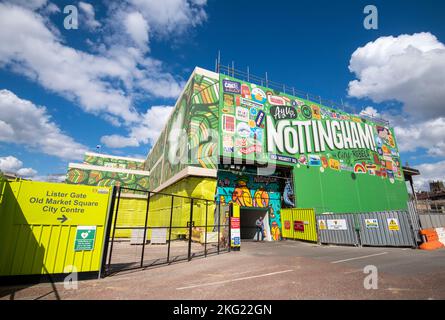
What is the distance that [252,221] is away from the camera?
83.1 ft

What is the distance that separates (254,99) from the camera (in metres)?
24.2

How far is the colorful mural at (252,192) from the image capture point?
2150 centimetres

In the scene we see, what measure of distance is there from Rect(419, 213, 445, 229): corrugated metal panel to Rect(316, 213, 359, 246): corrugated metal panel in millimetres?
3979

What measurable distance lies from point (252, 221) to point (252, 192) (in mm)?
4604

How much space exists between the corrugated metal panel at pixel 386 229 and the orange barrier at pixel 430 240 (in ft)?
1.92

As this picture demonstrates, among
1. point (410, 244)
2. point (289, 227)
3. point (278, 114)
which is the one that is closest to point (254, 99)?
point (278, 114)

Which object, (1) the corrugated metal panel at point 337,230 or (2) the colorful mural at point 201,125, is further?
(2) the colorful mural at point 201,125

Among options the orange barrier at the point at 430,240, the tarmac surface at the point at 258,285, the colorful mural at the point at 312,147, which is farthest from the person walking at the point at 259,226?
the tarmac surface at the point at 258,285

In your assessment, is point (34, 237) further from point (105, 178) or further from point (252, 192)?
point (105, 178)

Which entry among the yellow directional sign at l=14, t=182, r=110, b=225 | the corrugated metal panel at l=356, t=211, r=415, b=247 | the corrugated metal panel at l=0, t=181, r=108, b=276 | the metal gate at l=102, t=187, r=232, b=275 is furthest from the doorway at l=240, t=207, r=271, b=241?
the corrugated metal panel at l=0, t=181, r=108, b=276

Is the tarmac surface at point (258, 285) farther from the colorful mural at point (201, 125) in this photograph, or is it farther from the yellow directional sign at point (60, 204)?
the colorful mural at point (201, 125)

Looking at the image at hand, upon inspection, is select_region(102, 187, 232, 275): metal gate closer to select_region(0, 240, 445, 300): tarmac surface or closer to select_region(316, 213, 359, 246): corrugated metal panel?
select_region(0, 240, 445, 300): tarmac surface
